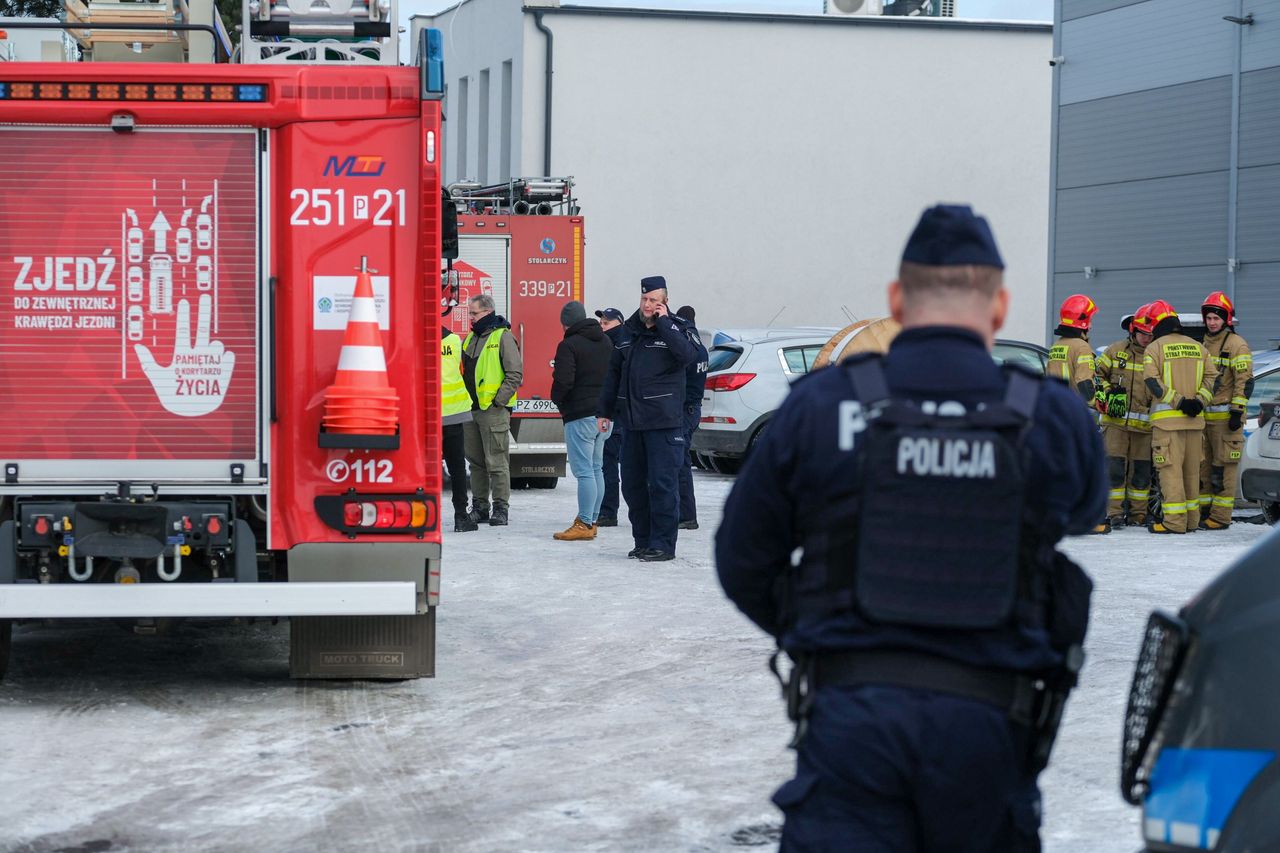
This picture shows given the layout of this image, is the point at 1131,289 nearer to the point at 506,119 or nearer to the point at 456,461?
the point at 456,461

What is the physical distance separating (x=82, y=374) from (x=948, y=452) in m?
5.09

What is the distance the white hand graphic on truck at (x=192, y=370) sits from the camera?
720 centimetres

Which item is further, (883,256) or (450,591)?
(883,256)

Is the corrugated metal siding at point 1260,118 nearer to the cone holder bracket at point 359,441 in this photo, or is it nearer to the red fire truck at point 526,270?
the red fire truck at point 526,270

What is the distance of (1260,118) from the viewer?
75.9 feet

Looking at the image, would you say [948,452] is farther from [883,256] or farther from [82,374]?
[883,256]

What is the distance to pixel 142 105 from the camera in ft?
23.2

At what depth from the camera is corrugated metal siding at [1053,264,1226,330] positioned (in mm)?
24141

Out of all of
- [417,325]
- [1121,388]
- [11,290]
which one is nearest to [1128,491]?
[1121,388]

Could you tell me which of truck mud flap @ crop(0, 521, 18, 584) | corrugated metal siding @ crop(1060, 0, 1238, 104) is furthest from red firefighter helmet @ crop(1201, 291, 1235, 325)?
corrugated metal siding @ crop(1060, 0, 1238, 104)

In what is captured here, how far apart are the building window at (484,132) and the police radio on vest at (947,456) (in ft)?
116

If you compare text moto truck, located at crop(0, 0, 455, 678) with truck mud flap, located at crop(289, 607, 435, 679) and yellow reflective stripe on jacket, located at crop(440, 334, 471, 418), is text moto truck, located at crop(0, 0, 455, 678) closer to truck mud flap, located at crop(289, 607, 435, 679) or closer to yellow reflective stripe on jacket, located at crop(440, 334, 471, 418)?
truck mud flap, located at crop(289, 607, 435, 679)

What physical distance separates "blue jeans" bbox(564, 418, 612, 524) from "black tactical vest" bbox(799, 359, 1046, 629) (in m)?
10.3

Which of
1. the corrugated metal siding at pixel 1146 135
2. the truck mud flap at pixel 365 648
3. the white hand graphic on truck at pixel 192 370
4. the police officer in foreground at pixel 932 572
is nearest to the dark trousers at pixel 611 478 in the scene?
the truck mud flap at pixel 365 648
